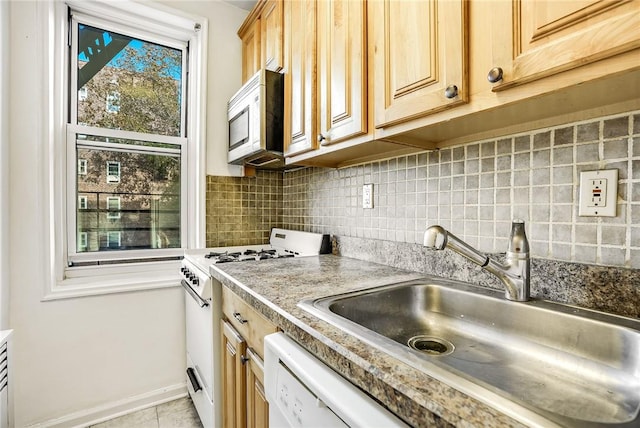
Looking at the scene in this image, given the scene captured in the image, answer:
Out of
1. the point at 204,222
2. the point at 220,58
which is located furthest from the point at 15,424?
the point at 220,58

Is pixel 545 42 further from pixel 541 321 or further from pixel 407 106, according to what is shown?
pixel 541 321

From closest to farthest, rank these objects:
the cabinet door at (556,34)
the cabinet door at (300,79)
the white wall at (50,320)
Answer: the cabinet door at (556,34) → the cabinet door at (300,79) → the white wall at (50,320)

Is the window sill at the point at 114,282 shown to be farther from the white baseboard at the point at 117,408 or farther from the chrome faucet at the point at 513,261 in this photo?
the chrome faucet at the point at 513,261

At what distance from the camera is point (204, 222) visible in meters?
2.06

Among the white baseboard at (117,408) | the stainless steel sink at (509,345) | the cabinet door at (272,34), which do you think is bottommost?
the white baseboard at (117,408)

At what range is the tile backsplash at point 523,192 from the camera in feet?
2.46

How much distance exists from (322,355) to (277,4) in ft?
5.75

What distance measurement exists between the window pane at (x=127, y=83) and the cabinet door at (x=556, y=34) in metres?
2.06

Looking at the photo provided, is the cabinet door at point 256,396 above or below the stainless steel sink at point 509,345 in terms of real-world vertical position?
below

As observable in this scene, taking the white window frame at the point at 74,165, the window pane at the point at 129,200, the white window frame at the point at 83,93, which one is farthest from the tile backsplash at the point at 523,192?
the white window frame at the point at 83,93

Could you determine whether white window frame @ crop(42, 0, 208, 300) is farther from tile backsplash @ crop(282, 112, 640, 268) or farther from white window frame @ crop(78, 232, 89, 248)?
tile backsplash @ crop(282, 112, 640, 268)

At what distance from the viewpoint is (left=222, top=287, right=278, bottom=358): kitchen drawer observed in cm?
95

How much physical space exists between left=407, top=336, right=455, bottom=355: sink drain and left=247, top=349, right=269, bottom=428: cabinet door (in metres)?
0.48

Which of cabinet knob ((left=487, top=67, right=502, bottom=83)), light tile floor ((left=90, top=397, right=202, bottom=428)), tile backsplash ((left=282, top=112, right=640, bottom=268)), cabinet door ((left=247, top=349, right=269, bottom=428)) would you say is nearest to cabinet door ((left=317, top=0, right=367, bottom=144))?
tile backsplash ((left=282, top=112, right=640, bottom=268))
